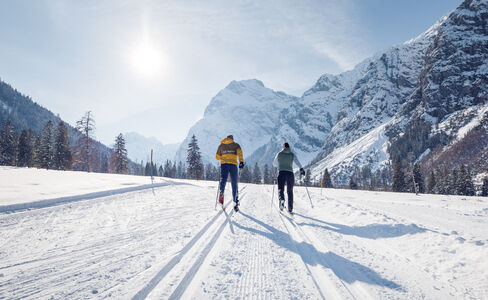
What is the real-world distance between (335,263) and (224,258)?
1.64m

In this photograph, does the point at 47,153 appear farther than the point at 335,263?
Yes

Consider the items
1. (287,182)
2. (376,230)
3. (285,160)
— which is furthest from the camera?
(285,160)

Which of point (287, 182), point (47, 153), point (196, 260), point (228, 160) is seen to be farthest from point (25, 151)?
point (196, 260)

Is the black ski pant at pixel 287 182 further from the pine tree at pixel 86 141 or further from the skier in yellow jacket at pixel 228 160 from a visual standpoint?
the pine tree at pixel 86 141

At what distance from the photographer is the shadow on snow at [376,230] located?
4.80 meters

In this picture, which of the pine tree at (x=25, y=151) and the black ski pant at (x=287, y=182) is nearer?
the black ski pant at (x=287, y=182)

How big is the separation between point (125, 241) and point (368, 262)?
12.6 feet

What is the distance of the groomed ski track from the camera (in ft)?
7.80

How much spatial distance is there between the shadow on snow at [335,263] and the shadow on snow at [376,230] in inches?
62.4

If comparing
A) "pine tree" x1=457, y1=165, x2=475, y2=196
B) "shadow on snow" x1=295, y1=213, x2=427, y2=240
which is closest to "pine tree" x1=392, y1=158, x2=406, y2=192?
"pine tree" x1=457, y1=165, x2=475, y2=196

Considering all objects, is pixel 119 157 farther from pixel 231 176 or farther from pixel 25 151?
pixel 231 176

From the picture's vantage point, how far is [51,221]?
4.49 metres

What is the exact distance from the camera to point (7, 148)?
4438cm

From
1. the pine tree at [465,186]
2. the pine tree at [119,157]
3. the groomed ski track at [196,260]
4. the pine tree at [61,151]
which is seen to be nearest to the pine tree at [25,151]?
the pine tree at [61,151]
